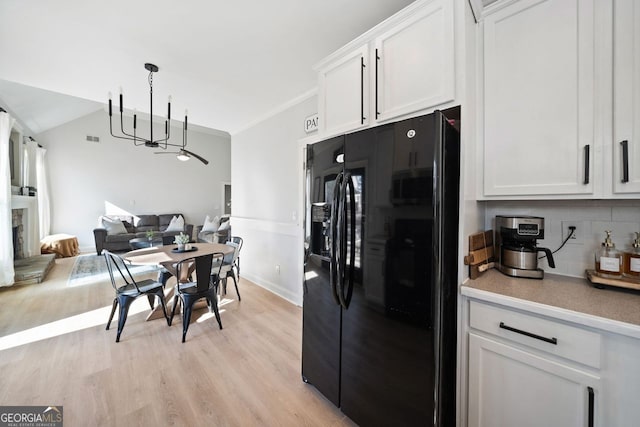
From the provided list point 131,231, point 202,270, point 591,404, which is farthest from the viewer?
point 131,231

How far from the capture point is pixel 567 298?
110 cm

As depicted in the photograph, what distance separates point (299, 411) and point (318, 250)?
1030mm

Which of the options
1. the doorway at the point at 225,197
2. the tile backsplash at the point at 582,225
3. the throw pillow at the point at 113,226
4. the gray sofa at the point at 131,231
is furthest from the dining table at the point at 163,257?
the doorway at the point at 225,197

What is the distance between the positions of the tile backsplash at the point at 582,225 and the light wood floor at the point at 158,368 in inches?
64.1

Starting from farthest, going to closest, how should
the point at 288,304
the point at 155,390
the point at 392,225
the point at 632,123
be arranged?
the point at 288,304, the point at 155,390, the point at 392,225, the point at 632,123

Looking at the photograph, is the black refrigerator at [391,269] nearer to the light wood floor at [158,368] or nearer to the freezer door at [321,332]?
the freezer door at [321,332]

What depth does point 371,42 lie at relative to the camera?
1591mm

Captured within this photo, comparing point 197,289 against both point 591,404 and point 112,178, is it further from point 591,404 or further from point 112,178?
point 112,178

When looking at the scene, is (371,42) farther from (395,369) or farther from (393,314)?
(395,369)

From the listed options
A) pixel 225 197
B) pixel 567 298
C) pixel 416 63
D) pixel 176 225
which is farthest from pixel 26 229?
pixel 567 298

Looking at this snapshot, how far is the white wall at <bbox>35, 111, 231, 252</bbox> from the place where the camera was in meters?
6.41

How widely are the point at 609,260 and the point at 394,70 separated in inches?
58.2

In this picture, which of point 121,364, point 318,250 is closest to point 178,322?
point 121,364

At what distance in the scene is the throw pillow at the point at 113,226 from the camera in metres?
6.14
